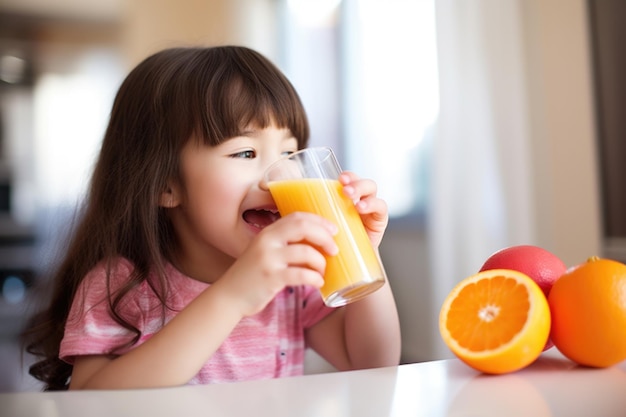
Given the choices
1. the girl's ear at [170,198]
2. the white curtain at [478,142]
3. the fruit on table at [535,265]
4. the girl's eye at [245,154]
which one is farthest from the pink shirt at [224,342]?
the white curtain at [478,142]

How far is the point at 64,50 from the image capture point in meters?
5.29

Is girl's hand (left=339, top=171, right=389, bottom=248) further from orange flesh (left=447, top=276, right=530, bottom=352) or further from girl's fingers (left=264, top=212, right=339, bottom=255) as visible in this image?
orange flesh (left=447, top=276, right=530, bottom=352)

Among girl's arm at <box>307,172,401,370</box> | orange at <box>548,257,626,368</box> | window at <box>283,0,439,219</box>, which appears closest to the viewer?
orange at <box>548,257,626,368</box>

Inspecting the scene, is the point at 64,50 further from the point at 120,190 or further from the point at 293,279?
the point at 293,279

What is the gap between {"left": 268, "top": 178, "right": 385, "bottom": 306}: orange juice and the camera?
76 cm

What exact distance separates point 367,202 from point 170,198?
459mm

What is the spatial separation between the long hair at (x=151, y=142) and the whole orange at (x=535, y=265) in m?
0.50

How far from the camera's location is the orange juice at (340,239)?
763 mm

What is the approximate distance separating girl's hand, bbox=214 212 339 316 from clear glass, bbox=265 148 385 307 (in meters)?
0.03

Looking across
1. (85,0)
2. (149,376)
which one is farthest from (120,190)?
(85,0)

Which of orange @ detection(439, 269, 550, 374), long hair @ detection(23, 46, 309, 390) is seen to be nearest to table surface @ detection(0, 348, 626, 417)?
orange @ detection(439, 269, 550, 374)

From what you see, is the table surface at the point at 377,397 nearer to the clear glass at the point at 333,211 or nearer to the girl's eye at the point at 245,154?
the clear glass at the point at 333,211

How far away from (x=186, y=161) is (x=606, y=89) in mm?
1844

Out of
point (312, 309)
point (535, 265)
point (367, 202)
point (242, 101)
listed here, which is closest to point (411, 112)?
point (312, 309)
